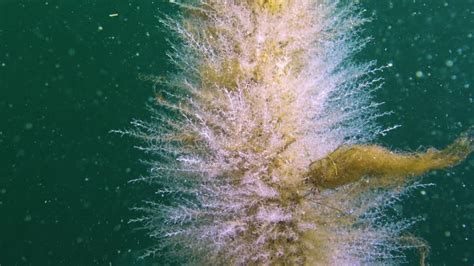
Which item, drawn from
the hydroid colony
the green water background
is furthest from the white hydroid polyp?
the green water background

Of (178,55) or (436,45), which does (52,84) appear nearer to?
(436,45)

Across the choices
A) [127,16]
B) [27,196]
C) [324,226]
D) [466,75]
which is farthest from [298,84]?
[127,16]

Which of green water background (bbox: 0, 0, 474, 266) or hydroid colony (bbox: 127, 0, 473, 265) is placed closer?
hydroid colony (bbox: 127, 0, 473, 265)

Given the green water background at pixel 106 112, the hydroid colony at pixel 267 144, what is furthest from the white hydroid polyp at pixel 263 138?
the green water background at pixel 106 112

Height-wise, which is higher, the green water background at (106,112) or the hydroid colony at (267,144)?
the hydroid colony at (267,144)

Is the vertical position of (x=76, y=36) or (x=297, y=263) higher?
(x=297, y=263)

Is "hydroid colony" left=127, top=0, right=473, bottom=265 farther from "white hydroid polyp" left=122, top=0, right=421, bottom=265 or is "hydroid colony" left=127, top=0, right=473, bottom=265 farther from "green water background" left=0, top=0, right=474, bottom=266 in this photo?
"green water background" left=0, top=0, right=474, bottom=266

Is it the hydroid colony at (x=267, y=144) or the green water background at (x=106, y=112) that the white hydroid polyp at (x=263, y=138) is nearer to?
the hydroid colony at (x=267, y=144)
